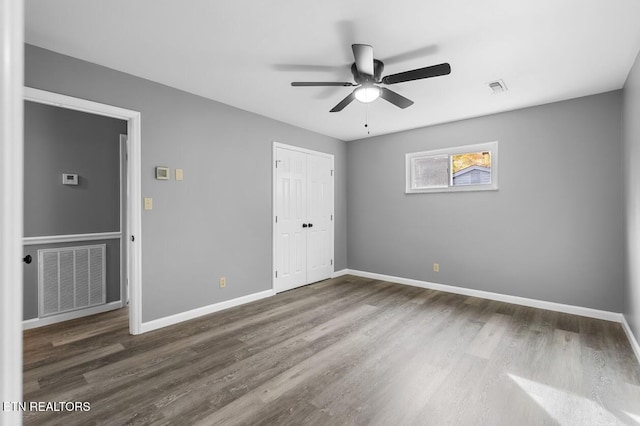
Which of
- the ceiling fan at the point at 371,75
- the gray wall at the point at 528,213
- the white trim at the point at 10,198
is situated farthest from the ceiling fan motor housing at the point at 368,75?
the white trim at the point at 10,198

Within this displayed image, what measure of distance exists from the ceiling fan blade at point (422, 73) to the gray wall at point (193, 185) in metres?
2.12

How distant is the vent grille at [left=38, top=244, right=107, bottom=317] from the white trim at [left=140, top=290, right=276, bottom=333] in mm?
Result: 1104

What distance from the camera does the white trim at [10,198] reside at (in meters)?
0.31

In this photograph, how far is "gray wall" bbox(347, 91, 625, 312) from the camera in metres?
3.46

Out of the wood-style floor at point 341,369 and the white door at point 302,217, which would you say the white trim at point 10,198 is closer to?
the wood-style floor at point 341,369

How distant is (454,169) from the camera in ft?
15.1

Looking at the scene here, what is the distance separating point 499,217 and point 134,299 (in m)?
4.40

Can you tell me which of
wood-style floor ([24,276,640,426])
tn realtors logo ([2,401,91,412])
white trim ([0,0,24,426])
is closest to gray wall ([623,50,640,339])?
wood-style floor ([24,276,640,426])

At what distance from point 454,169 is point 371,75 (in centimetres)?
256

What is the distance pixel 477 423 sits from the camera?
1854 millimetres

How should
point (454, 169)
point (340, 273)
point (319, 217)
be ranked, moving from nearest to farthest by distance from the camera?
point (454, 169) → point (319, 217) → point (340, 273)

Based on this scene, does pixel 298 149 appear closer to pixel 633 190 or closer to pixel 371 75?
pixel 371 75

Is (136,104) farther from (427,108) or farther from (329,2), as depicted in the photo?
(427,108)

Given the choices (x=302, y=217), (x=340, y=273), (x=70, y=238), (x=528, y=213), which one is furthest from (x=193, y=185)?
(x=528, y=213)
